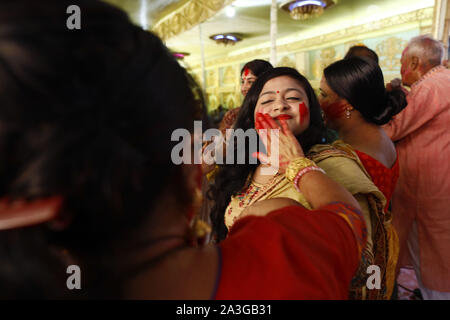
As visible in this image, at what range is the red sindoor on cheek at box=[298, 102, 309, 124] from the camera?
1.33 meters

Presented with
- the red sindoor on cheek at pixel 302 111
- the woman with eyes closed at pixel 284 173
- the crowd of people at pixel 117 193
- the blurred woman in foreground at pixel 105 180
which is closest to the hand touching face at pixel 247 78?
the woman with eyes closed at pixel 284 173

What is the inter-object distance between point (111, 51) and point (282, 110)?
3.33 ft

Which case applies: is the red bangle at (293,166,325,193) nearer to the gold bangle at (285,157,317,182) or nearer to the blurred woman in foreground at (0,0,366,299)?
the gold bangle at (285,157,317,182)

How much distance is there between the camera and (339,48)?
5.51 m

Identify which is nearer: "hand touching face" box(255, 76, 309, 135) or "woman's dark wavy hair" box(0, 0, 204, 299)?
"woman's dark wavy hair" box(0, 0, 204, 299)

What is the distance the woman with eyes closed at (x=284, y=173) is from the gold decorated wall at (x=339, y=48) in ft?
4.38

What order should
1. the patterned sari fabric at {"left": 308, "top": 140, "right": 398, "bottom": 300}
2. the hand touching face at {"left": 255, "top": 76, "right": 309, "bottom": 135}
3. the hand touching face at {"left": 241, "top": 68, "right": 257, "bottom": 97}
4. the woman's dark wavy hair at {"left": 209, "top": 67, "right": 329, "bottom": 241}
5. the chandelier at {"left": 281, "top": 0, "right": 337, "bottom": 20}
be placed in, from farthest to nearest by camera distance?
the chandelier at {"left": 281, "top": 0, "right": 337, "bottom": 20} → the hand touching face at {"left": 241, "top": 68, "right": 257, "bottom": 97} → the woman's dark wavy hair at {"left": 209, "top": 67, "right": 329, "bottom": 241} → the hand touching face at {"left": 255, "top": 76, "right": 309, "bottom": 135} → the patterned sari fabric at {"left": 308, "top": 140, "right": 398, "bottom": 300}

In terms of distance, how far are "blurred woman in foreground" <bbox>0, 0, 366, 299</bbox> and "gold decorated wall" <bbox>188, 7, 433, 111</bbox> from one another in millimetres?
2250

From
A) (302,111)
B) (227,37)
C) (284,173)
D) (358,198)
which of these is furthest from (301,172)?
(227,37)

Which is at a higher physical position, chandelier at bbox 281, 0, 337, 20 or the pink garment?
chandelier at bbox 281, 0, 337, 20

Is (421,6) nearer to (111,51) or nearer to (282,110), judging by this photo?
(282,110)

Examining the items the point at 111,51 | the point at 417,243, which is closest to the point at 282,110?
the point at 111,51
